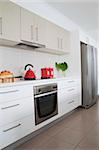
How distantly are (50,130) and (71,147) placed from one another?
26.0 inches

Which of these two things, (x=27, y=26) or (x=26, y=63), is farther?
(x=26, y=63)

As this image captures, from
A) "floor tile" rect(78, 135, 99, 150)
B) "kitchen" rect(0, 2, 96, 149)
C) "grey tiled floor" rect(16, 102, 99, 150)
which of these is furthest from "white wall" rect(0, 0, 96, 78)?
"floor tile" rect(78, 135, 99, 150)

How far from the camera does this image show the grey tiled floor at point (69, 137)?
6.62ft

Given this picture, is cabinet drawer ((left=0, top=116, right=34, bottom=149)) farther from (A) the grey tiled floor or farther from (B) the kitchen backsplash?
(B) the kitchen backsplash

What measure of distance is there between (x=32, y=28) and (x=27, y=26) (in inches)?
5.3

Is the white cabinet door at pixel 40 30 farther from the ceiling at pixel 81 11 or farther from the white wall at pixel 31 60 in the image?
the ceiling at pixel 81 11

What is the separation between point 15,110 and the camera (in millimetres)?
1956

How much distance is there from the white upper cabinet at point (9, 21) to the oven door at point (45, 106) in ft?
3.20

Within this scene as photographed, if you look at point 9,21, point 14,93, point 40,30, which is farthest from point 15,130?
point 40,30

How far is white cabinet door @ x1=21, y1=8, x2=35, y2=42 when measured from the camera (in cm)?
250

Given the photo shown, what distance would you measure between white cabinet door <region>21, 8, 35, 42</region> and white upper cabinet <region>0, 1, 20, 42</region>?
11 cm

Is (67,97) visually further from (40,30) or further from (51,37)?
(40,30)

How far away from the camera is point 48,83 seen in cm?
265

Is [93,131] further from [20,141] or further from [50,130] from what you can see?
[20,141]
